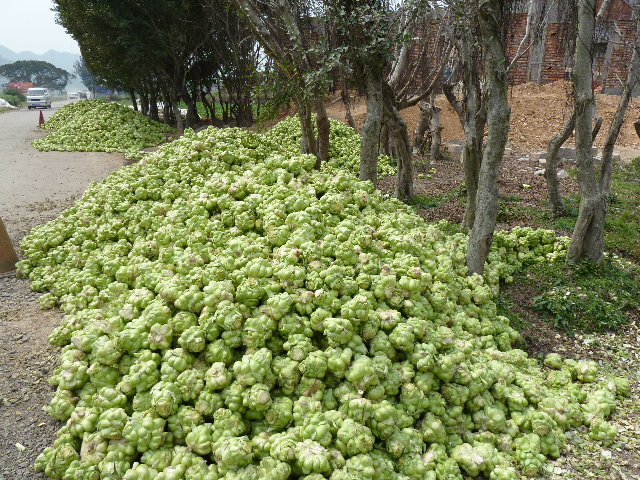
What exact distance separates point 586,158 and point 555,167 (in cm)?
206

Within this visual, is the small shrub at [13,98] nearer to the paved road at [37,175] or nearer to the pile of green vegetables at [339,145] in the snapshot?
the paved road at [37,175]

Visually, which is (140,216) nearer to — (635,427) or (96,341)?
(96,341)

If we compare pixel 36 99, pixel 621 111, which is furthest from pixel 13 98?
pixel 621 111

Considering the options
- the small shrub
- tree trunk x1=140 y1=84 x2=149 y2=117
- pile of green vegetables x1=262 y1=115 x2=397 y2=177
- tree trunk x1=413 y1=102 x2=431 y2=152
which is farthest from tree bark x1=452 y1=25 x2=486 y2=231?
the small shrub

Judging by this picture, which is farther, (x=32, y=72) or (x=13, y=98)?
(x=32, y=72)

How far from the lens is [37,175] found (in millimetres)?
11242

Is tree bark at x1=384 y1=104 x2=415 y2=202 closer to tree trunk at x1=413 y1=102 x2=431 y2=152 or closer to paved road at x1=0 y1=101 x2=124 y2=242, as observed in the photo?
tree trunk at x1=413 y1=102 x2=431 y2=152

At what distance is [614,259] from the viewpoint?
19.5 feet

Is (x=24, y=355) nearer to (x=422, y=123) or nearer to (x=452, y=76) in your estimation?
(x=452, y=76)

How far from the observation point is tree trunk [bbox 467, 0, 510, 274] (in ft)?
13.3

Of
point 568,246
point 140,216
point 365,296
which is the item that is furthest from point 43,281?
point 568,246

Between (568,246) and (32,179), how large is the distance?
11941 mm

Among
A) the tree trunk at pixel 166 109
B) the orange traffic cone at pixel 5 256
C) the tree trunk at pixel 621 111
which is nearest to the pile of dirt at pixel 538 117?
the tree trunk at pixel 621 111

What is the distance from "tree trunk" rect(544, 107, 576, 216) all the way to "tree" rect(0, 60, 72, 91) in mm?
128150
